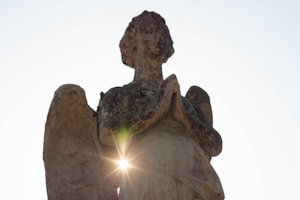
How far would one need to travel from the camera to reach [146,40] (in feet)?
29.7

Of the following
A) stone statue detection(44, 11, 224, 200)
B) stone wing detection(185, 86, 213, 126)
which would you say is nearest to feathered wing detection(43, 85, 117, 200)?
stone statue detection(44, 11, 224, 200)

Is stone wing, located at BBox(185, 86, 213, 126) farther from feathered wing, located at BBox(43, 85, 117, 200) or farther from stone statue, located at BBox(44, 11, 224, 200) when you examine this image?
feathered wing, located at BBox(43, 85, 117, 200)

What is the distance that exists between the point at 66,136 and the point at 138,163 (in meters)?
1.16

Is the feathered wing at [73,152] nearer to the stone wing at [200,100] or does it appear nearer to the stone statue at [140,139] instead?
the stone statue at [140,139]

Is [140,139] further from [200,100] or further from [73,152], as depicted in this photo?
[200,100]

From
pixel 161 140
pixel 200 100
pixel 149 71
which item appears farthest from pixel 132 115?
pixel 200 100

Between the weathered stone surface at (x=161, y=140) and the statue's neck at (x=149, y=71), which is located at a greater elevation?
the statue's neck at (x=149, y=71)

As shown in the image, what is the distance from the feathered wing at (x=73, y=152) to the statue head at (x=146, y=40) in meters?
1.01

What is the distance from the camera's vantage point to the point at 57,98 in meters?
8.45

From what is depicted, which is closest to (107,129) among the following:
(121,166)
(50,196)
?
(121,166)

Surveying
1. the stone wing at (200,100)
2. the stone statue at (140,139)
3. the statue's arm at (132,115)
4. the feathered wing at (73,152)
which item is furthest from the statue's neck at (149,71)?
the feathered wing at (73,152)

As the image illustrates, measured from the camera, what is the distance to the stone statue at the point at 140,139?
796cm

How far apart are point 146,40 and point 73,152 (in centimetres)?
174

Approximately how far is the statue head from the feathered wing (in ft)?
3.33
